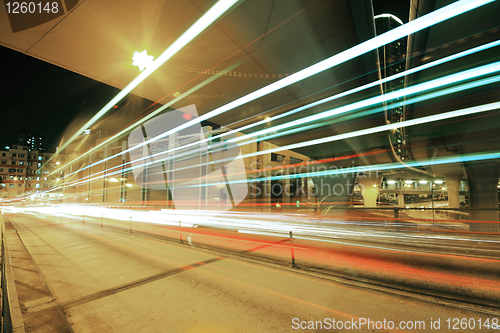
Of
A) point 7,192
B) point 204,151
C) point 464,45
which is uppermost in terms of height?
point 464,45

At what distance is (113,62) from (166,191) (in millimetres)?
18598

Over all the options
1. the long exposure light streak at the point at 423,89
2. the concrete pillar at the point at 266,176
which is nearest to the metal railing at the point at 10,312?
the long exposure light streak at the point at 423,89

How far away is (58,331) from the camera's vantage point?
3527mm

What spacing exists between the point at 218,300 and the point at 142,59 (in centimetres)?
569

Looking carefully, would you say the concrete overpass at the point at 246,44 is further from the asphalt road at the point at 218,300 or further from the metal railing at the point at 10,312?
the asphalt road at the point at 218,300

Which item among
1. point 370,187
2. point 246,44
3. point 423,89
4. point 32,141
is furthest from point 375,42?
point 32,141

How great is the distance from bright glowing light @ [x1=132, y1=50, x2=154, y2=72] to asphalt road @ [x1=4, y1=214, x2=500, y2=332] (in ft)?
17.4

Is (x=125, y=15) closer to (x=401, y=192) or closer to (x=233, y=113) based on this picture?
(x=233, y=113)

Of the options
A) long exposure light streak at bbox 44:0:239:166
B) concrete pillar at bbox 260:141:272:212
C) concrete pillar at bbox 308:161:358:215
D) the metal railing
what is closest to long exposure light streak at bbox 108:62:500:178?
long exposure light streak at bbox 44:0:239:166

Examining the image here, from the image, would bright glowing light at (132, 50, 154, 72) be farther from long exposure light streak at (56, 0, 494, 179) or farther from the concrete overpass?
long exposure light streak at (56, 0, 494, 179)

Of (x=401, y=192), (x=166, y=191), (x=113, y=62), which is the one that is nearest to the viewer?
(x=113, y=62)

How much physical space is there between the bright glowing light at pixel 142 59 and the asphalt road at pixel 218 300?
17.4 feet

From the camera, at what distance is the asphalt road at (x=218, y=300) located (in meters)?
3.53

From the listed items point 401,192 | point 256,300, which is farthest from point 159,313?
point 401,192
